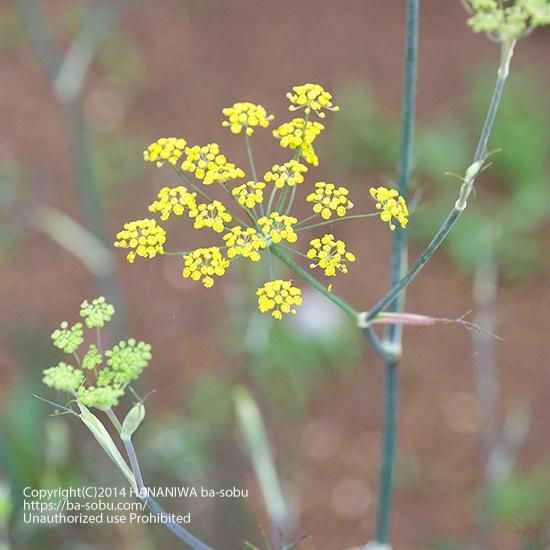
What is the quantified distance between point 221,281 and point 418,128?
122 centimetres

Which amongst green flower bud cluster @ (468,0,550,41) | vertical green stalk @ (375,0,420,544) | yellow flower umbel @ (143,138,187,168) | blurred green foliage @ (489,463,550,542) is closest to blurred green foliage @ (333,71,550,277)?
blurred green foliage @ (489,463,550,542)

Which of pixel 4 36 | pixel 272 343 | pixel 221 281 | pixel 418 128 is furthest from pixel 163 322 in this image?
pixel 4 36

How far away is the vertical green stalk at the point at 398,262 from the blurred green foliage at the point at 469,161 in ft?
6.27

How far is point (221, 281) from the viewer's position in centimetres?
308

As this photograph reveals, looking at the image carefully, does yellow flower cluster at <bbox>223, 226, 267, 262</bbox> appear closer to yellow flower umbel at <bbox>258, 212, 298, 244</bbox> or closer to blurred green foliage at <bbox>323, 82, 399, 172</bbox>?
yellow flower umbel at <bbox>258, 212, 298, 244</bbox>

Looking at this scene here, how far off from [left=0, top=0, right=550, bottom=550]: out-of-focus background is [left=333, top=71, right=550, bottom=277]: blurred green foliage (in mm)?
10

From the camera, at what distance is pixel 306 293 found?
308cm

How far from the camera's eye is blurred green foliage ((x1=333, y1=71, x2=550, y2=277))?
3.22m

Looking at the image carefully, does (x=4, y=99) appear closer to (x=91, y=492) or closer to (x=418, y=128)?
(x=418, y=128)

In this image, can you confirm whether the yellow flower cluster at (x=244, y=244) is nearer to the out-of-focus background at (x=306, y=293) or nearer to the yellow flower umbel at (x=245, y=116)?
the yellow flower umbel at (x=245, y=116)

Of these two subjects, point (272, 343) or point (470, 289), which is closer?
point (272, 343)

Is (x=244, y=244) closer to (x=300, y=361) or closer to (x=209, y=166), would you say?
(x=209, y=166)

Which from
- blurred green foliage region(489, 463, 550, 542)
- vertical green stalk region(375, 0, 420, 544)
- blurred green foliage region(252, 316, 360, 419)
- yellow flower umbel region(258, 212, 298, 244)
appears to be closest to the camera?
yellow flower umbel region(258, 212, 298, 244)

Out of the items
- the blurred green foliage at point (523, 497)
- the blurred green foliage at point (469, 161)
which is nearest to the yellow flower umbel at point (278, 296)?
the blurred green foliage at point (523, 497)
